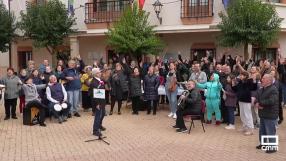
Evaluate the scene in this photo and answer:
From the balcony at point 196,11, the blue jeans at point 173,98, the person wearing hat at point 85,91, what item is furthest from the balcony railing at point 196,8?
the person wearing hat at point 85,91

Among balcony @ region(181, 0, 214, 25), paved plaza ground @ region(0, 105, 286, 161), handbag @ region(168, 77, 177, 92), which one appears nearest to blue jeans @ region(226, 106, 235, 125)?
paved plaza ground @ region(0, 105, 286, 161)

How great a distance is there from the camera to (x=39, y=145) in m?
9.71

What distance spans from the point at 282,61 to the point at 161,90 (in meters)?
5.08

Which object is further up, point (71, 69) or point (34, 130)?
point (71, 69)

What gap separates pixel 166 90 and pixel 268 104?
5120 mm

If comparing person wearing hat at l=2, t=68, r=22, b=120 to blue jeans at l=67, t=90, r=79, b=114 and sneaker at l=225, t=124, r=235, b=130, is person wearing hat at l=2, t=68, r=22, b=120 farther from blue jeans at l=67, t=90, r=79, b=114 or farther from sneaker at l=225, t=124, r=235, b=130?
sneaker at l=225, t=124, r=235, b=130

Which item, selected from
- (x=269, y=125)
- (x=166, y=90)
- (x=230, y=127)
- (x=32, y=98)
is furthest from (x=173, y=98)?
(x=269, y=125)

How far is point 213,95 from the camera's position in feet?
39.0

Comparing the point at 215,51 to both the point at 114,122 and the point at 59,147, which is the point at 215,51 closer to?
the point at 114,122

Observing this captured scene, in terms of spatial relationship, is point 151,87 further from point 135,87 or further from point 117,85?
point 117,85

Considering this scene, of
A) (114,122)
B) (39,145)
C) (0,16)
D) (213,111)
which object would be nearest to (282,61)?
(213,111)

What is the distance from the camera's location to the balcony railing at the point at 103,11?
21812 millimetres

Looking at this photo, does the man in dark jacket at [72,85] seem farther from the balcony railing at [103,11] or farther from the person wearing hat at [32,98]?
the balcony railing at [103,11]

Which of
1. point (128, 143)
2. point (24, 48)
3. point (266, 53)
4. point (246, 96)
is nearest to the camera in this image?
point (128, 143)
